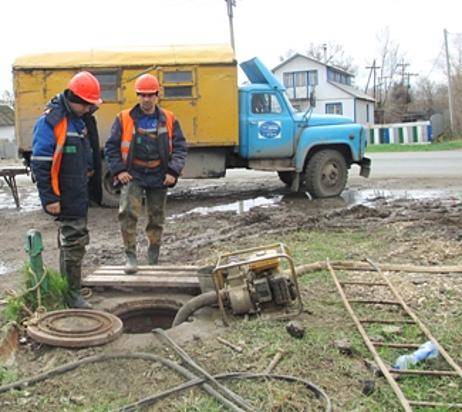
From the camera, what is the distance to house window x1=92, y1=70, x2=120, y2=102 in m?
11.5

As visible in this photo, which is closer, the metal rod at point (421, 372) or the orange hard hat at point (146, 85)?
the metal rod at point (421, 372)

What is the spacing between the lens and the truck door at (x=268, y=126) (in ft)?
39.1

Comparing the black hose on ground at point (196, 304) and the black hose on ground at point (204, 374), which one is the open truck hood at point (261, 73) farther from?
the black hose on ground at point (204, 374)

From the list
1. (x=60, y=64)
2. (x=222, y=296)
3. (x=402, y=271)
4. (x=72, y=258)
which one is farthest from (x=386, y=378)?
(x=60, y=64)

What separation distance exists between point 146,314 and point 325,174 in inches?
288

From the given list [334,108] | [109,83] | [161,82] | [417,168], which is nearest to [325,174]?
[161,82]

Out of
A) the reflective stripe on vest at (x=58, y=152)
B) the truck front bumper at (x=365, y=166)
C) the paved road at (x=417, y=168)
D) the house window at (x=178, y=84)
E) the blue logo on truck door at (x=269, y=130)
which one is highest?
the house window at (x=178, y=84)

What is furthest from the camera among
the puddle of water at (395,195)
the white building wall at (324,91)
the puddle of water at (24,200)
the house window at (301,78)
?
the house window at (301,78)

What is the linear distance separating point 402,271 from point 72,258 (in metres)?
2.95

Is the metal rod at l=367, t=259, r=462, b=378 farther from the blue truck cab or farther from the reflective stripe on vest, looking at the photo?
the blue truck cab

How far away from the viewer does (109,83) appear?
11.5 meters

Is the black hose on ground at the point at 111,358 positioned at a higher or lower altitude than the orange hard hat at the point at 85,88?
lower

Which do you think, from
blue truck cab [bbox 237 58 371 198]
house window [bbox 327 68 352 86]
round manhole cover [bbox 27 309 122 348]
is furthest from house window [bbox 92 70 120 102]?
house window [bbox 327 68 352 86]

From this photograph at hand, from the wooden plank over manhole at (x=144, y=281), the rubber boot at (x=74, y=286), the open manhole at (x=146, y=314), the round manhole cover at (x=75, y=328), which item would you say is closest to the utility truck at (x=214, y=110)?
the wooden plank over manhole at (x=144, y=281)
